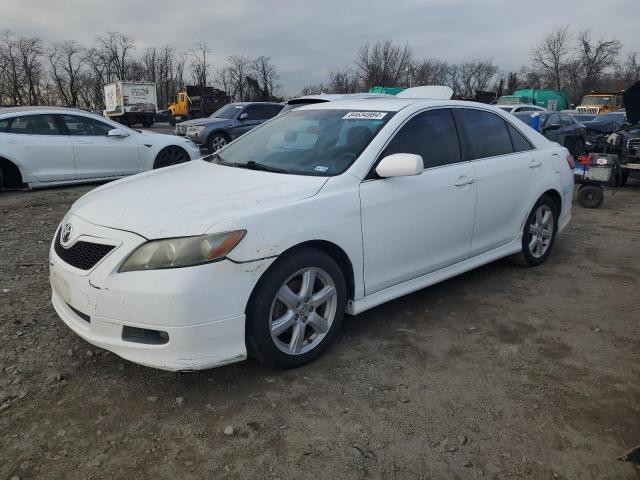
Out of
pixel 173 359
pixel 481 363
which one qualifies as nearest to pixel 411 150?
pixel 481 363

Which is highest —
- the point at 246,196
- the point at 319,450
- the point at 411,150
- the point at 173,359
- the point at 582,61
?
the point at 582,61

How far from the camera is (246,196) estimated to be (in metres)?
2.88

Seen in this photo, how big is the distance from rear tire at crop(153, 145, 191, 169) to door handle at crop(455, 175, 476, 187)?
22.5 ft

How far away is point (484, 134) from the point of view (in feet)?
13.9

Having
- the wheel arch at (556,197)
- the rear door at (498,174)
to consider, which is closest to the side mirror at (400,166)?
the rear door at (498,174)

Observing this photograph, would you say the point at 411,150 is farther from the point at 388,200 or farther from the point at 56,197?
the point at 56,197

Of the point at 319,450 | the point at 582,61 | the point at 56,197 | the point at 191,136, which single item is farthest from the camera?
the point at 582,61

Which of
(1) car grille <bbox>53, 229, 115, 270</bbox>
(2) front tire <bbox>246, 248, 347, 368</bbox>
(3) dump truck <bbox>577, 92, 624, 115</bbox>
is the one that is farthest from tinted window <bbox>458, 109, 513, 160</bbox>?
(3) dump truck <bbox>577, 92, 624, 115</bbox>

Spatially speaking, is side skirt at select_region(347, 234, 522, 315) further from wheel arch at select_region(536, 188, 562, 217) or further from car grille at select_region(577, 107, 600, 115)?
car grille at select_region(577, 107, 600, 115)

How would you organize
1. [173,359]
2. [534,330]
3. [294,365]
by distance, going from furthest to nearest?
1. [534,330]
2. [294,365]
3. [173,359]

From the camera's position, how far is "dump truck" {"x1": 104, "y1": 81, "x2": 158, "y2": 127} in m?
36.5

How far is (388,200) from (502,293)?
1.63 meters

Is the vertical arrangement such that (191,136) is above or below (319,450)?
above

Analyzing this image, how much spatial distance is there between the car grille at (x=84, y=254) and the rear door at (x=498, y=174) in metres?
2.76
